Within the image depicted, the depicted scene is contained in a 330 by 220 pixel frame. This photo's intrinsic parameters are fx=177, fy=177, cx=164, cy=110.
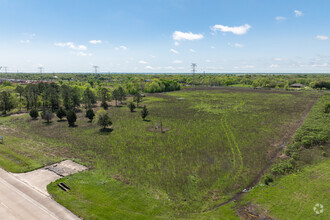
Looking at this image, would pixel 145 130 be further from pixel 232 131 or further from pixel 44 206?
pixel 44 206

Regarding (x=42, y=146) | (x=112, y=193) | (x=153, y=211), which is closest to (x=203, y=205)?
(x=153, y=211)

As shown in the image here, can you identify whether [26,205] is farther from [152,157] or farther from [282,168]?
[282,168]

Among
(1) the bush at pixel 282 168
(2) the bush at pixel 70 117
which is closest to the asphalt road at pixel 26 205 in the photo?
(1) the bush at pixel 282 168

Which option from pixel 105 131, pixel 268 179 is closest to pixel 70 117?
pixel 105 131

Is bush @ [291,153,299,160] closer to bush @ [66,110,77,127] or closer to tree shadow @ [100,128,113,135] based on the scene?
tree shadow @ [100,128,113,135]

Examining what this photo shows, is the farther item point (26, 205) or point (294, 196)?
point (294, 196)

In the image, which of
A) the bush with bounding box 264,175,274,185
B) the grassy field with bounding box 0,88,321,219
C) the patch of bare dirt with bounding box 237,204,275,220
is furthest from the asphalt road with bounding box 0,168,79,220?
the bush with bounding box 264,175,274,185

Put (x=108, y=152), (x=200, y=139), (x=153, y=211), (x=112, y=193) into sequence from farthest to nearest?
(x=200, y=139) < (x=108, y=152) < (x=112, y=193) < (x=153, y=211)
